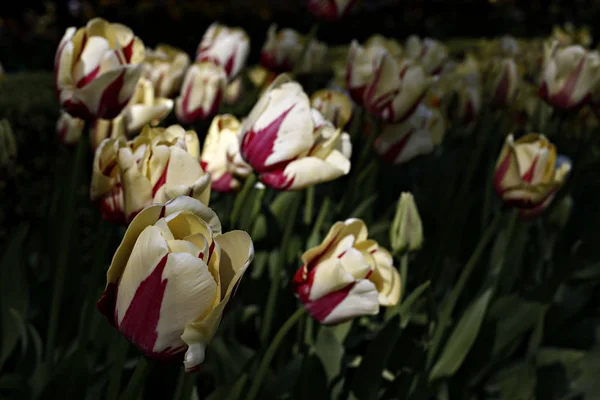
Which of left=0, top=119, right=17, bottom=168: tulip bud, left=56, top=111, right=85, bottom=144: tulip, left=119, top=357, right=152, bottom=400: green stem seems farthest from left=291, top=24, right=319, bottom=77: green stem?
left=119, top=357, right=152, bottom=400: green stem

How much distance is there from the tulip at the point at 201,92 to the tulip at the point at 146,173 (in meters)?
0.49

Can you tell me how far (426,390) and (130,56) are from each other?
83 cm

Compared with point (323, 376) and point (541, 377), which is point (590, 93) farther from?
point (323, 376)

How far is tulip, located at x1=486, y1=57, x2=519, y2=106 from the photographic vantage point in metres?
2.01

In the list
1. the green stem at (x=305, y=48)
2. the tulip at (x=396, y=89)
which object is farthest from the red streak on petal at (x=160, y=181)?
the green stem at (x=305, y=48)

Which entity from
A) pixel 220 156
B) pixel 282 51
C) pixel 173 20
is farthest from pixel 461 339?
pixel 173 20

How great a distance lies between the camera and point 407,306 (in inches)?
47.9

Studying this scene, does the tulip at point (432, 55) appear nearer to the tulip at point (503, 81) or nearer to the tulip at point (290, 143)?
the tulip at point (503, 81)

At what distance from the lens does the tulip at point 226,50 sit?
5.51 ft

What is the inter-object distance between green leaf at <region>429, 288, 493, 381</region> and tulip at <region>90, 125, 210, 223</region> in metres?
0.78

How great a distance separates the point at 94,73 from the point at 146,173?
9.5 inches

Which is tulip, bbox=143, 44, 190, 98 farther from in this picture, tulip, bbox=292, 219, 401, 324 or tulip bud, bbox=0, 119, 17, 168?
tulip, bbox=292, 219, 401, 324

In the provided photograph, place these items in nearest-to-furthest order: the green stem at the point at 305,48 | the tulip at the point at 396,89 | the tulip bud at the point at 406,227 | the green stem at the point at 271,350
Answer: the green stem at the point at 271,350, the tulip bud at the point at 406,227, the tulip at the point at 396,89, the green stem at the point at 305,48

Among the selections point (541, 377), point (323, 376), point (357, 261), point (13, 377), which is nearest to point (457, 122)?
point (541, 377)
